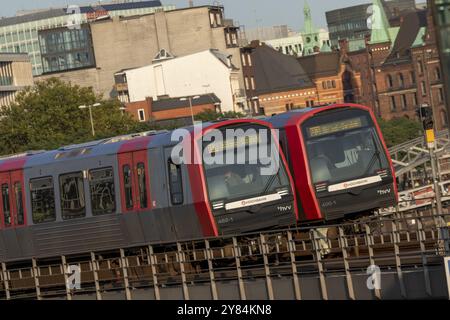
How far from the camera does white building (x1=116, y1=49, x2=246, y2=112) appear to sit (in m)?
148

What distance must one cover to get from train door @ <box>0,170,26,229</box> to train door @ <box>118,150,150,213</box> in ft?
11.6

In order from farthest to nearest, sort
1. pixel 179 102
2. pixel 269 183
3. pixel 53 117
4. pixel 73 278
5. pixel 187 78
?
pixel 187 78 → pixel 179 102 → pixel 53 117 → pixel 269 183 → pixel 73 278

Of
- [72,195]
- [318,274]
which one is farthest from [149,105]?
[318,274]

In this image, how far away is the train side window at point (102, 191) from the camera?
33.3m

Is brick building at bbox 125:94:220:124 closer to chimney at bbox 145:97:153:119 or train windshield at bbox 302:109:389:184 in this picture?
chimney at bbox 145:97:153:119

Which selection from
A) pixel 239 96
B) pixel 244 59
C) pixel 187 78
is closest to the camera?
pixel 187 78

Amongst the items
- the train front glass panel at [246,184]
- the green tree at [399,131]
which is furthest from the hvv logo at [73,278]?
the green tree at [399,131]

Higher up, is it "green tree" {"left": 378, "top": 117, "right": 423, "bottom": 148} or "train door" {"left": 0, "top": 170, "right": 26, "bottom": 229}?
"train door" {"left": 0, "top": 170, "right": 26, "bottom": 229}

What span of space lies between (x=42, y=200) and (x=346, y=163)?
279 inches

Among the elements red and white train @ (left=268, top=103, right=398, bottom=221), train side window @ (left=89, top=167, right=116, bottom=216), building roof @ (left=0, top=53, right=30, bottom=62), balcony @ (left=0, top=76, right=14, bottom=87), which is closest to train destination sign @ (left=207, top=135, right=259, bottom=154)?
red and white train @ (left=268, top=103, right=398, bottom=221)

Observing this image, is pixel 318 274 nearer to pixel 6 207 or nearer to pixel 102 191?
pixel 102 191

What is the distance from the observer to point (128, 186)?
1297 inches
